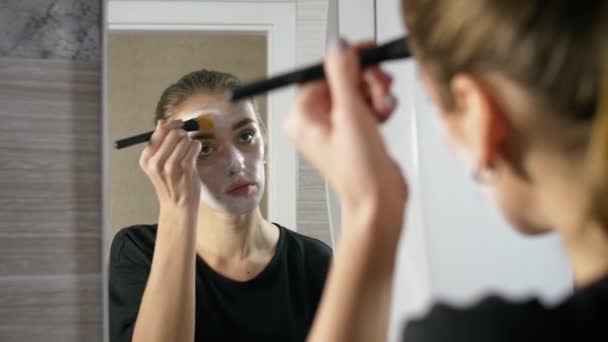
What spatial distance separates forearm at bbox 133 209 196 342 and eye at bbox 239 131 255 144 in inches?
4.2

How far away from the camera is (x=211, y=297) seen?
854 mm

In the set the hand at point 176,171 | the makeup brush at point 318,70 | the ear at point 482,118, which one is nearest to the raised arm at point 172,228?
the hand at point 176,171

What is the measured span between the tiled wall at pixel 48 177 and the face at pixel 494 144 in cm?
54

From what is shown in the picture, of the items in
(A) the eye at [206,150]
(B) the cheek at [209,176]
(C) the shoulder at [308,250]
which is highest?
(A) the eye at [206,150]

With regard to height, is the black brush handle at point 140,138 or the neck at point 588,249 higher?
the black brush handle at point 140,138

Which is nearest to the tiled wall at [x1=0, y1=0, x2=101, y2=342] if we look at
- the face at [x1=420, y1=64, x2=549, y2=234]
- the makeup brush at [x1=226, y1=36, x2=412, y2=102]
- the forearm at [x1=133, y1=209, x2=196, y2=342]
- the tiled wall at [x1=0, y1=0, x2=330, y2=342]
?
the tiled wall at [x1=0, y1=0, x2=330, y2=342]

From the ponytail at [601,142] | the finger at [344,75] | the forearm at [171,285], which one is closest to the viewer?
the ponytail at [601,142]

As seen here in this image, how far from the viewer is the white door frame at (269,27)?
883 mm

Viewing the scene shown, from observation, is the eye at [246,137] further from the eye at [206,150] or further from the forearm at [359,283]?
the forearm at [359,283]

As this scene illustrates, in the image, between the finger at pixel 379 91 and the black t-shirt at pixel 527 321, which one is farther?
the finger at pixel 379 91

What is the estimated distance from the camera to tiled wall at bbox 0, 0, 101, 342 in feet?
3.00

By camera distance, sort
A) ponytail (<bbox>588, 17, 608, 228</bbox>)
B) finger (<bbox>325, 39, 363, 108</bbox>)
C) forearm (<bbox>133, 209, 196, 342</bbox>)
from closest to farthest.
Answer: ponytail (<bbox>588, 17, 608, 228</bbox>) → finger (<bbox>325, 39, 363, 108</bbox>) → forearm (<bbox>133, 209, 196, 342</bbox>)

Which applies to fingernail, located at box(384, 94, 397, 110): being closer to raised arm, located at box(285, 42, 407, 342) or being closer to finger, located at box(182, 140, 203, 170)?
raised arm, located at box(285, 42, 407, 342)

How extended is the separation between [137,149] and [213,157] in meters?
0.10
